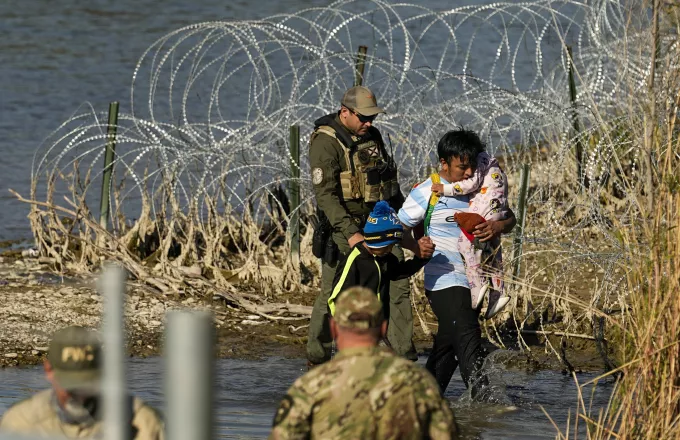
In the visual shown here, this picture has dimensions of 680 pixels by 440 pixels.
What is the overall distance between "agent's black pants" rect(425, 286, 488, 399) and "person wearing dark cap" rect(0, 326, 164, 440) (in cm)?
280

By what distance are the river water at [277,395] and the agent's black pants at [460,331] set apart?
274 mm

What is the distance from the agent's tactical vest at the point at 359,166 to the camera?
692 cm

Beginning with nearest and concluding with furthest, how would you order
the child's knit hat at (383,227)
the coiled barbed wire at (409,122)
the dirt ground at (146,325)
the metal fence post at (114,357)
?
the metal fence post at (114,357), the child's knit hat at (383,227), the coiled barbed wire at (409,122), the dirt ground at (146,325)

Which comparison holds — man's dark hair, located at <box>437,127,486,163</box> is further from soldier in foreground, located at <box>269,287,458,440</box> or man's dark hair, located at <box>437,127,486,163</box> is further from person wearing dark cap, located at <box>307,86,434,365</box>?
soldier in foreground, located at <box>269,287,458,440</box>

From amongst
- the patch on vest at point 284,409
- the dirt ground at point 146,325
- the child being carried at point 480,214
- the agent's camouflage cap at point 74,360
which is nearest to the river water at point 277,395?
the dirt ground at point 146,325

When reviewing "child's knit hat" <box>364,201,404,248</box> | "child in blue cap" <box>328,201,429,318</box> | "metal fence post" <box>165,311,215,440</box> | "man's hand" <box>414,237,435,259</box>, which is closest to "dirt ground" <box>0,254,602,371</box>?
"child in blue cap" <box>328,201,429,318</box>

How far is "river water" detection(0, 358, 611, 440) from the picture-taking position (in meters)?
6.49

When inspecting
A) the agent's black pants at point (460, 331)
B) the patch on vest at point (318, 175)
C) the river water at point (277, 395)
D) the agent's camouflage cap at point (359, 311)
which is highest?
the patch on vest at point (318, 175)

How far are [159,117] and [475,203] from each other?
413 inches

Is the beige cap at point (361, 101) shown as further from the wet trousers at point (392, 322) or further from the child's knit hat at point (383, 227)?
the wet trousers at point (392, 322)

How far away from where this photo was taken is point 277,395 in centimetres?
716

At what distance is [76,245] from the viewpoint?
9867 millimetres

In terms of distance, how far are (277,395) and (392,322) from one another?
2.41 feet

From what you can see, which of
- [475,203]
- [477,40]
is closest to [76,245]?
[475,203]
